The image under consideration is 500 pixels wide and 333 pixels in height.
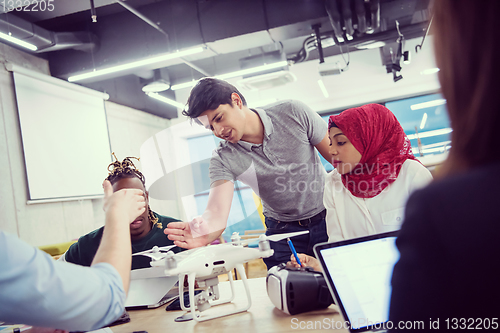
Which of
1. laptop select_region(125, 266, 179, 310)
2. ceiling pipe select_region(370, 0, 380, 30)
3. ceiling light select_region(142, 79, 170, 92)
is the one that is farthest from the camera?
ceiling light select_region(142, 79, 170, 92)

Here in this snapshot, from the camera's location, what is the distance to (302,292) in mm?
874

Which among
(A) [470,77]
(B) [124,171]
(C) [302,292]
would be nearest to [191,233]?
(B) [124,171]

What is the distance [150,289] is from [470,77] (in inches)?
46.7

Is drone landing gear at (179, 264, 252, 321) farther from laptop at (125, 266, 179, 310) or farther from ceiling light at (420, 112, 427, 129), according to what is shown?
ceiling light at (420, 112, 427, 129)

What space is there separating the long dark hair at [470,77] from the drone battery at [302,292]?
58 centimetres

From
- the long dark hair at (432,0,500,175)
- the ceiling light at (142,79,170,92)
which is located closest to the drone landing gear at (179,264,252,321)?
the long dark hair at (432,0,500,175)

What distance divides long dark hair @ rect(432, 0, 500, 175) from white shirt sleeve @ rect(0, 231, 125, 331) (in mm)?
547

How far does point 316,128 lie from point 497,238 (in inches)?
53.6

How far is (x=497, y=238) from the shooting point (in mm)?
334

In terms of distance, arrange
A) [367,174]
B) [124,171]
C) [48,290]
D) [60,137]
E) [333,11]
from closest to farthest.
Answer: [48,290]
[367,174]
[124,171]
[333,11]
[60,137]

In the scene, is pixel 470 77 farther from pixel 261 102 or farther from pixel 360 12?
pixel 261 102

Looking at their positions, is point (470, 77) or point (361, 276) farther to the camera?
point (361, 276)

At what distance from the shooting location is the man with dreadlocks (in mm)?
1481

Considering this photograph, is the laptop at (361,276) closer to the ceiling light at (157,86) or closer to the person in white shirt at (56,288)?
the person in white shirt at (56,288)
